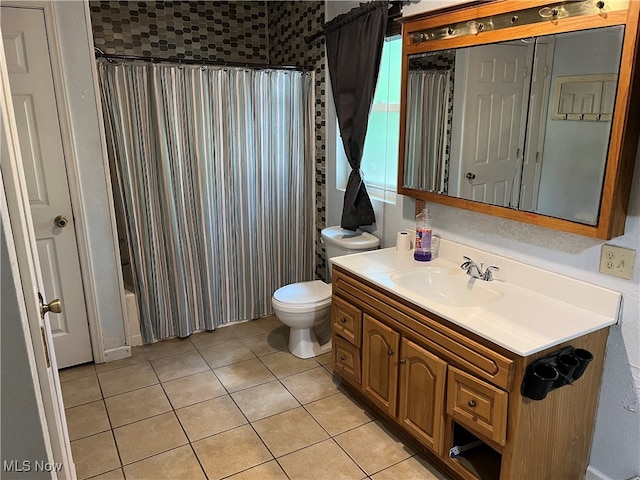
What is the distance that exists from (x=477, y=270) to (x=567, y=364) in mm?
665

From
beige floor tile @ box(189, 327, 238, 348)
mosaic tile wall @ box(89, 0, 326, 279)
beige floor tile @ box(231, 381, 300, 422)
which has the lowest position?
beige floor tile @ box(231, 381, 300, 422)

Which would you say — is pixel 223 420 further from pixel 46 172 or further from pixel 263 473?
pixel 46 172

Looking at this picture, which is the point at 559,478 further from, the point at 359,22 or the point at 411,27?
the point at 359,22

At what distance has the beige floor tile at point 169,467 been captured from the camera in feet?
6.61

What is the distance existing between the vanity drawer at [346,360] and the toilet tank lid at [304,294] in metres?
0.36

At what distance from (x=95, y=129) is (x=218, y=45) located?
5.04 ft

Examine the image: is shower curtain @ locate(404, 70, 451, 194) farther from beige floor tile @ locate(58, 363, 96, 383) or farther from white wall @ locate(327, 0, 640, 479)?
beige floor tile @ locate(58, 363, 96, 383)

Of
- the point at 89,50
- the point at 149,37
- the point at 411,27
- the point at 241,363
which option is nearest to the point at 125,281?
the point at 241,363

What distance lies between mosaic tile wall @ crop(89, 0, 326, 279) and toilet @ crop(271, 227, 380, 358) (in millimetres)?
531

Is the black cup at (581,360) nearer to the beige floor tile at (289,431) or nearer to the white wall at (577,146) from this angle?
the white wall at (577,146)

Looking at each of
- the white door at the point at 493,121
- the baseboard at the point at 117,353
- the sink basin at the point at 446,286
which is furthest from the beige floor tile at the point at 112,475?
the white door at the point at 493,121

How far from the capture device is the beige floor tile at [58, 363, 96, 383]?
9.09ft

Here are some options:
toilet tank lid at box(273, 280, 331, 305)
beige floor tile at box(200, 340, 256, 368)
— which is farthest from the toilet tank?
beige floor tile at box(200, 340, 256, 368)
